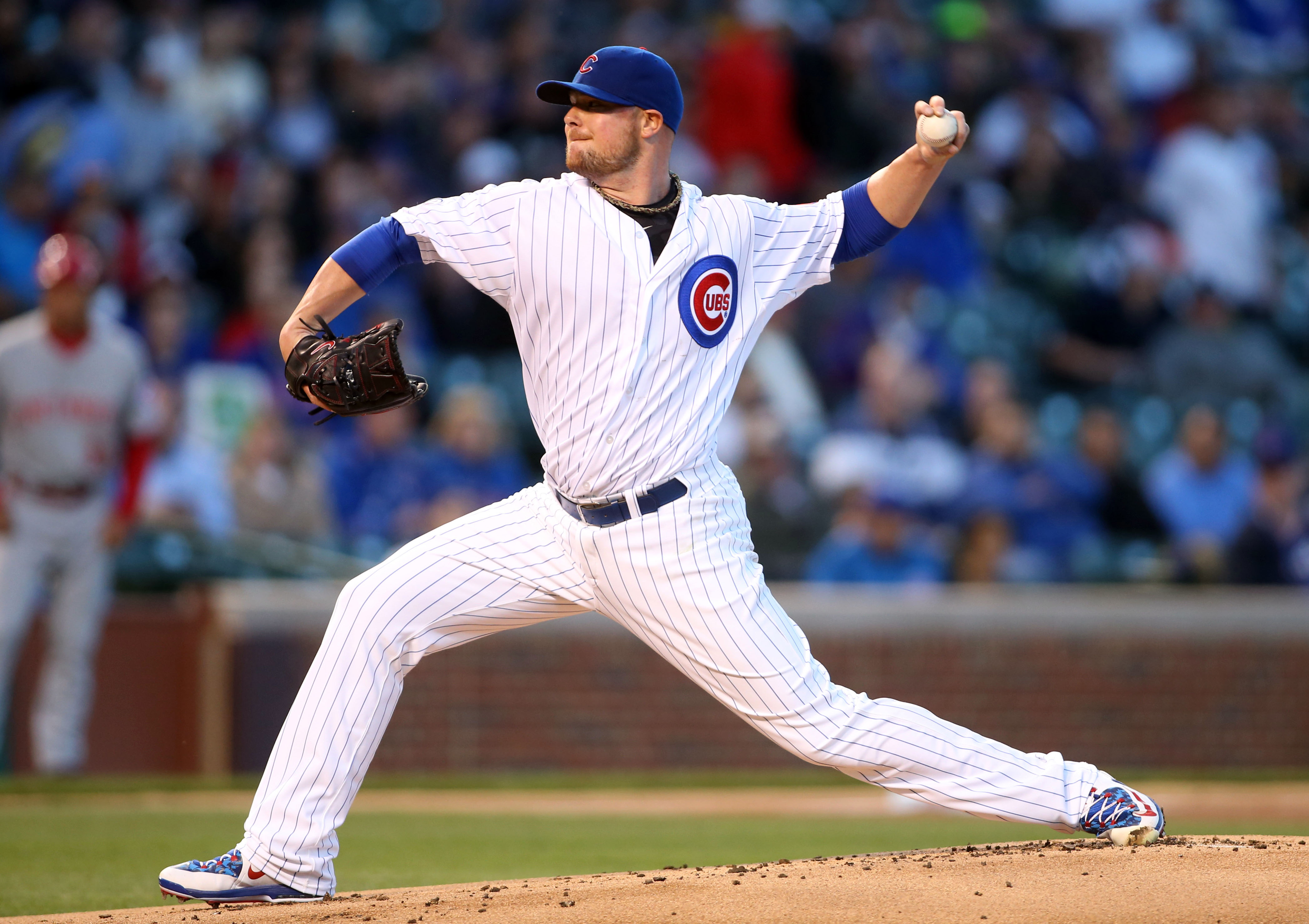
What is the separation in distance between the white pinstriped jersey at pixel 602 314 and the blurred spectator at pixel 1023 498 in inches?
253

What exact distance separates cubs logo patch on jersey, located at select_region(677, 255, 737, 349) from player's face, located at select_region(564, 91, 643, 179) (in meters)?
0.32

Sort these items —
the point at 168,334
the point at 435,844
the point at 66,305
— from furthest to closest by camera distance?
1. the point at 168,334
2. the point at 66,305
3. the point at 435,844

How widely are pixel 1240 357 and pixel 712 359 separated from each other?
871 centimetres

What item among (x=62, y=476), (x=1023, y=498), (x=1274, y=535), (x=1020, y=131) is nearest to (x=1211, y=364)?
(x=1274, y=535)

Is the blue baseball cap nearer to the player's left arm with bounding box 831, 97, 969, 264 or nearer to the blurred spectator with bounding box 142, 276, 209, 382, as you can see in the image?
the player's left arm with bounding box 831, 97, 969, 264

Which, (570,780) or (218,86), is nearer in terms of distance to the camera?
(570,780)

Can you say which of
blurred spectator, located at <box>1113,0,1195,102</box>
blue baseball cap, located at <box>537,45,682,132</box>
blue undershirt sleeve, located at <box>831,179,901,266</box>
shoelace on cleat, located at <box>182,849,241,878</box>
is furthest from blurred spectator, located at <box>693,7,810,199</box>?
shoelace on cleat, located at <box>182,849,241,878</box>

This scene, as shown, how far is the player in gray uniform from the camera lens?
8117 mm

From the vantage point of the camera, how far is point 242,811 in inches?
288

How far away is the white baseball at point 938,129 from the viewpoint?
3971mm

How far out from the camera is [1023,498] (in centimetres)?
1027

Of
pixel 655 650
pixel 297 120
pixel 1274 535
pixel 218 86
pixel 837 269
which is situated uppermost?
pixel 218 86

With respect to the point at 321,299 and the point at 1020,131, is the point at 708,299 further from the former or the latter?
the point at 1020,131

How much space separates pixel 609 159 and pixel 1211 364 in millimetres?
8601
